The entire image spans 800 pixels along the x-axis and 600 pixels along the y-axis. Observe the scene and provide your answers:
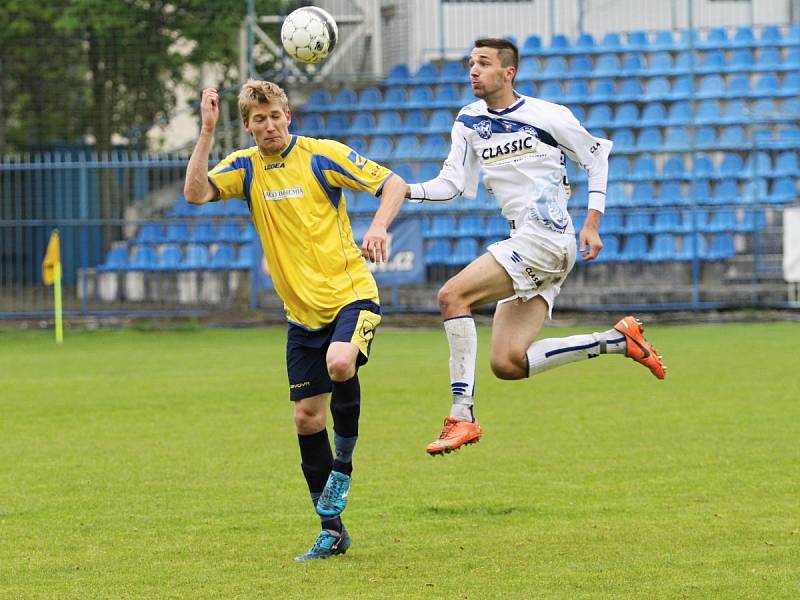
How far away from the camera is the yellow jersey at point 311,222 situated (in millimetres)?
6629

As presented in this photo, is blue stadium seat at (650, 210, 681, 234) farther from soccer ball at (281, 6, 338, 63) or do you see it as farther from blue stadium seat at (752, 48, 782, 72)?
soccer ball at (281, 6, 338, 63)

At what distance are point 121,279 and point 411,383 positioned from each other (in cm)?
937

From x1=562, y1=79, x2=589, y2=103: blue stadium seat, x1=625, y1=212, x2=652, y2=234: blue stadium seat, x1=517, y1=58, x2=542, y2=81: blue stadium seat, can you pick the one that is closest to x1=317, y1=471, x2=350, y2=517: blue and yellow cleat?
x1=625, y1=212, x2=652, y2=234: blue stadium seat

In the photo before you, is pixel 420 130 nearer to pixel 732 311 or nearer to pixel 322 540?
pixel 732 311

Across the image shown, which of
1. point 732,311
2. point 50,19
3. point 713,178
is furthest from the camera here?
point 50,19

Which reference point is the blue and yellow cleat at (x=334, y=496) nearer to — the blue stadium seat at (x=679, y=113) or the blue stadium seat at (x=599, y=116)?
the blue stadium seat at (x=599, y=116)

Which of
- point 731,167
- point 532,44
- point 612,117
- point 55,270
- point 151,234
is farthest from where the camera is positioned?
point 532,44

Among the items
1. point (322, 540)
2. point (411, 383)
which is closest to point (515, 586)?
point (322, 540)

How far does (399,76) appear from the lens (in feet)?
87.3

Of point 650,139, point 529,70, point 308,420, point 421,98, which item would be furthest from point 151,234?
point 308,420

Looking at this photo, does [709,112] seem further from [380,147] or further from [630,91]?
[380,147]

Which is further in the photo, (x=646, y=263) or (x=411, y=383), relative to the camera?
(x=646, y=263)

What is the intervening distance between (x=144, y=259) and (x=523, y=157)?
15.6m

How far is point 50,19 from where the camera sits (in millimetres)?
26250
